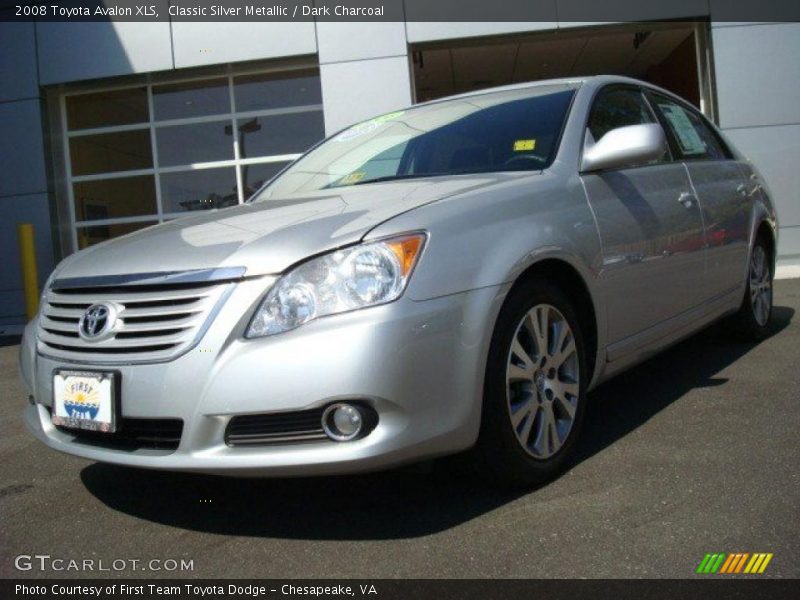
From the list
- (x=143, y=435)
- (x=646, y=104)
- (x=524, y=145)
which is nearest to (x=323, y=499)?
(x=143, y=435)

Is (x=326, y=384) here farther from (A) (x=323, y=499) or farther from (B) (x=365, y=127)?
(B) (x=365, y=127)

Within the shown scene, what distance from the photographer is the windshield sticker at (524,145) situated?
3.17 metres

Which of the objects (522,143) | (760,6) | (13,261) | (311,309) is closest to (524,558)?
(311,309)

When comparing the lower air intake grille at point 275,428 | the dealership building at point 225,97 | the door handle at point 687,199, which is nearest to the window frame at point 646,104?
the door handle at point 687,199

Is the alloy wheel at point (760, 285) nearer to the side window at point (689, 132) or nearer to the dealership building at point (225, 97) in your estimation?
the side window at point (689, 132)

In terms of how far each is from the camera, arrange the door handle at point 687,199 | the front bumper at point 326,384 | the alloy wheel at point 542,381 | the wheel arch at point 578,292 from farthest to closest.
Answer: the door handle at point 687,199, the wheel arch at point 578,292, the alloy wheel at point 542,381, the front bumper at point 326,384

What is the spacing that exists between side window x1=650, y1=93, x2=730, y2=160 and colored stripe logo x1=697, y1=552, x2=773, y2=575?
2.32 m

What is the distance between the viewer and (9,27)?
404 inches

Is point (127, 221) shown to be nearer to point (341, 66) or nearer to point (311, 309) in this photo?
point (341, 66)

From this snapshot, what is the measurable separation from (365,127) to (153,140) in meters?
7.45

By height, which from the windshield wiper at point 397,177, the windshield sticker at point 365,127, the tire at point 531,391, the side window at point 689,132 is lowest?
the tire at point 531,391

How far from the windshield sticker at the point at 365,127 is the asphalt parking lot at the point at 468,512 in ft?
5.73

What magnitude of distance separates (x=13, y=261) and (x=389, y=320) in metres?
9.52

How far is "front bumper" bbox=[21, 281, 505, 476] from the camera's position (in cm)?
220
